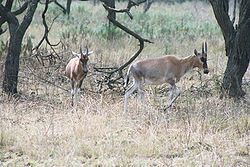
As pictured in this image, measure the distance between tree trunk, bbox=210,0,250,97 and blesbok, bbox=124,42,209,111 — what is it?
2.17 ft

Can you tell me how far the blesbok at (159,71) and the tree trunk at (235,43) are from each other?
2.17 ft

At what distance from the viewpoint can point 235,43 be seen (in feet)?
39.3

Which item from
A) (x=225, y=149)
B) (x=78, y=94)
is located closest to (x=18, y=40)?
(x=78, y=94)

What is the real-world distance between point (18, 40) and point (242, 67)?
14.3 ft

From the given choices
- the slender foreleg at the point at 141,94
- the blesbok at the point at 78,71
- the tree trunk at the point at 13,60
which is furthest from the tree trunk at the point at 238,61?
the tree trunk at the point at 13,60

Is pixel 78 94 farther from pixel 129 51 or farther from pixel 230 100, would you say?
pixel 129 51

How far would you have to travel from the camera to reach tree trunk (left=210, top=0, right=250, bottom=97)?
467 inches

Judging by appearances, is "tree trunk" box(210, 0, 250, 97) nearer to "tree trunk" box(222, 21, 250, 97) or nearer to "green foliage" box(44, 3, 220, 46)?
"tree trunk" box(222, 21, 250, 97)

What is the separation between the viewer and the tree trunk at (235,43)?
1187 cm

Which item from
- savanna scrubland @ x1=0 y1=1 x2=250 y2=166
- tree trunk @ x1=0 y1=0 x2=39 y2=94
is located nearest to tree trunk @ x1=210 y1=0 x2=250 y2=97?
savanna scrubland @ x1=0 y1=1 x2=250 y2=166

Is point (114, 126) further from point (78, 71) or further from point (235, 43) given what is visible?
point (235, 43)

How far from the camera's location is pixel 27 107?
10656 mm

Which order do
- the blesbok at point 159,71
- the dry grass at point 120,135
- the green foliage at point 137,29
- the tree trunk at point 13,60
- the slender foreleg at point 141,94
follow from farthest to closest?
the green foliage at point 137,29, the tree trunk at point 13,60, the blesbok at point 159,71, the slender foreleg at point 141,94, the dry grass at point 120,135

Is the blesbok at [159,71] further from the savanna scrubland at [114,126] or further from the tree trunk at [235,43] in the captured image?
the tree trunk at [235,43]
